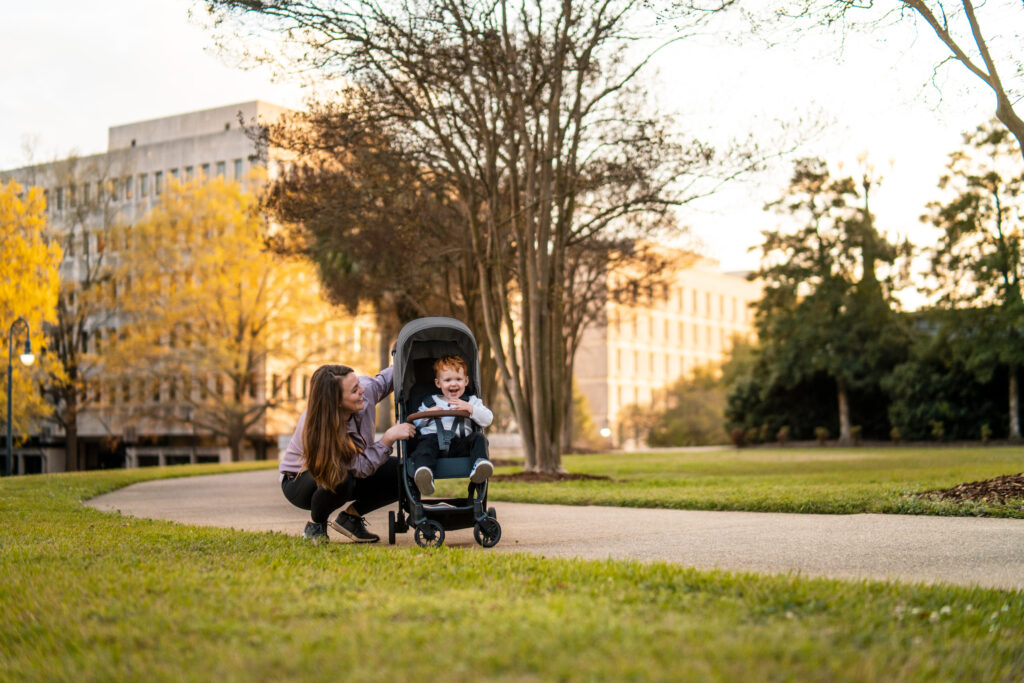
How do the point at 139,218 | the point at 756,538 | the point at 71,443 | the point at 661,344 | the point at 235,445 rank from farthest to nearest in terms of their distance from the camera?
the point at 661,344 < the point at 139,218 < the point at 71,443 < the point at 235,445 < the point at 756,538

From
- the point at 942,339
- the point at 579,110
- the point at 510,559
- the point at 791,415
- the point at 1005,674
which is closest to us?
the point at 1005,674

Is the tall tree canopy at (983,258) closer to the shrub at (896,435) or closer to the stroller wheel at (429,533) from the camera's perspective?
the shrub at (896,435)

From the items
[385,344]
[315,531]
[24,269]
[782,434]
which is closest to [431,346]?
[315,531]

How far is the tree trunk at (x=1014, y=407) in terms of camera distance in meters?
43.8

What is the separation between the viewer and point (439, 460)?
806cm

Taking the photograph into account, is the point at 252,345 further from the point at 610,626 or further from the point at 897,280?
the point at 610,626

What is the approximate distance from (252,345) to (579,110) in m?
25.7

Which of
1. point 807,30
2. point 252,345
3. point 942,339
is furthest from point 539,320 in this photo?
point 942,339

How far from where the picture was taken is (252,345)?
139 ft

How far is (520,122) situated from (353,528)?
12.1 meters

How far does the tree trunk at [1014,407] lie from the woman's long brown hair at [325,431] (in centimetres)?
4151

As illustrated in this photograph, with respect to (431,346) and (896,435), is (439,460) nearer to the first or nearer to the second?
(431,346)

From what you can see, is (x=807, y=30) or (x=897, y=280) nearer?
(x=807, y=30)

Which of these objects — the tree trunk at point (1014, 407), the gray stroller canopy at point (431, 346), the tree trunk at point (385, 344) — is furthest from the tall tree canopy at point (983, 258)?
the gray stroller canopy at point (431, 346)
